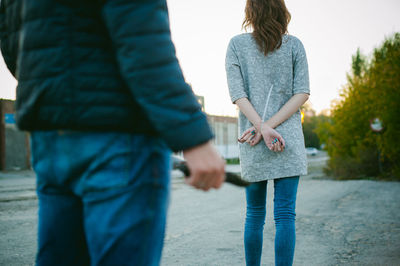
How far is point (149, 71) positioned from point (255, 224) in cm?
166

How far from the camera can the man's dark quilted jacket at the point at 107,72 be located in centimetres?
96

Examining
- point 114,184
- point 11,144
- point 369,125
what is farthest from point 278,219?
point 11,144

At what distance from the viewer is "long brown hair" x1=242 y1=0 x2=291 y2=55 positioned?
234 centimetres

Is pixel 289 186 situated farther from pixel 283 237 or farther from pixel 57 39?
pixel 57 39

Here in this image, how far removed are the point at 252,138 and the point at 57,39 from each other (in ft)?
5.21

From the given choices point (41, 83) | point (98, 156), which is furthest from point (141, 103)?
point (41, 83)

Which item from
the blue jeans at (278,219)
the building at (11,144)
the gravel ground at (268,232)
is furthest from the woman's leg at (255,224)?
the building at (11,144)

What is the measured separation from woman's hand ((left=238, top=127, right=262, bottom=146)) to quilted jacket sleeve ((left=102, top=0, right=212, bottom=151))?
1387mm

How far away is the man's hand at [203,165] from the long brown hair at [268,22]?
59.9 inches

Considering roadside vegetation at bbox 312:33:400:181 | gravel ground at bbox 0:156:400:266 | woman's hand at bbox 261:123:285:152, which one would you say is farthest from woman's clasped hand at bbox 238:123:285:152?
roadside vegetation at bbox 312:33:400:181

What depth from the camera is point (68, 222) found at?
1.12 meters

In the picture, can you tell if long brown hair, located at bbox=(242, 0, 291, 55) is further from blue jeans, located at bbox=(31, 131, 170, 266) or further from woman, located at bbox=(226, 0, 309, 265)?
blue jeans, located at bbox=(31, 131, 170, 266)

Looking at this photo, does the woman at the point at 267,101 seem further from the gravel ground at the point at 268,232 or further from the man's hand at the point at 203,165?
the man's hand at the point at 203,165

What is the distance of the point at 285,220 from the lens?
2.25 meters
